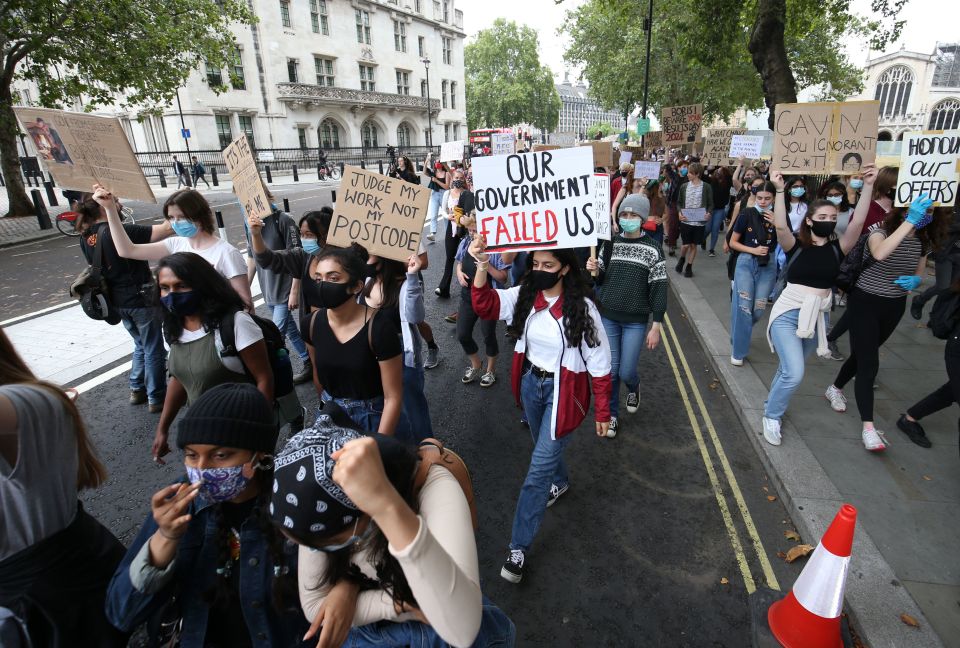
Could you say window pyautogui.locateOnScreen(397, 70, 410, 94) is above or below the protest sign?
above

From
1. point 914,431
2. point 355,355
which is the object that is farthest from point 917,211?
point 355,355

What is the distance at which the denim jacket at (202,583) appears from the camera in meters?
1.54

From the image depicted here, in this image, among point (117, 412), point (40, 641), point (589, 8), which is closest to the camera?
point (40, 641)

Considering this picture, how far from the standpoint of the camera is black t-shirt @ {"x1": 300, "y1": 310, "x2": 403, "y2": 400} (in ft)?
8.84

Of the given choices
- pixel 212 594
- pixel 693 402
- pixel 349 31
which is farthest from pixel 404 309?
pixel 349 31

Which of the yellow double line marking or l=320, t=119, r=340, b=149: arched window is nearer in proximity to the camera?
the yellow double line marking

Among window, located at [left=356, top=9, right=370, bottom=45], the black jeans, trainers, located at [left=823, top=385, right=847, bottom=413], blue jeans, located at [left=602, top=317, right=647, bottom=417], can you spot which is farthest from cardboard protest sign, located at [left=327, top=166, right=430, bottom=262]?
window, located at [left=356, top=9, right=370, bottom=45]

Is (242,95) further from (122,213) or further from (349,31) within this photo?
(122,213)

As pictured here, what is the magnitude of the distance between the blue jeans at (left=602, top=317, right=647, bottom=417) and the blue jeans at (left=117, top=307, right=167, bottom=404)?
4.10 meters

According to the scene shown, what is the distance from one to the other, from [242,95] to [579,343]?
42562 millimetres

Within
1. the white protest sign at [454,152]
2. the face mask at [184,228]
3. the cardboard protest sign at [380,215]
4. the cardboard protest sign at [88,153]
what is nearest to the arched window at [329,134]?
the white protest sign at [454,152]

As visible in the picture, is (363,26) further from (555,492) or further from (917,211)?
(555,492)

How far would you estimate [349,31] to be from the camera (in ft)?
144

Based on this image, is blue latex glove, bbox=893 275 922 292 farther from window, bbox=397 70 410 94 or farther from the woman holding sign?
window, bbox=397 70 410 94
